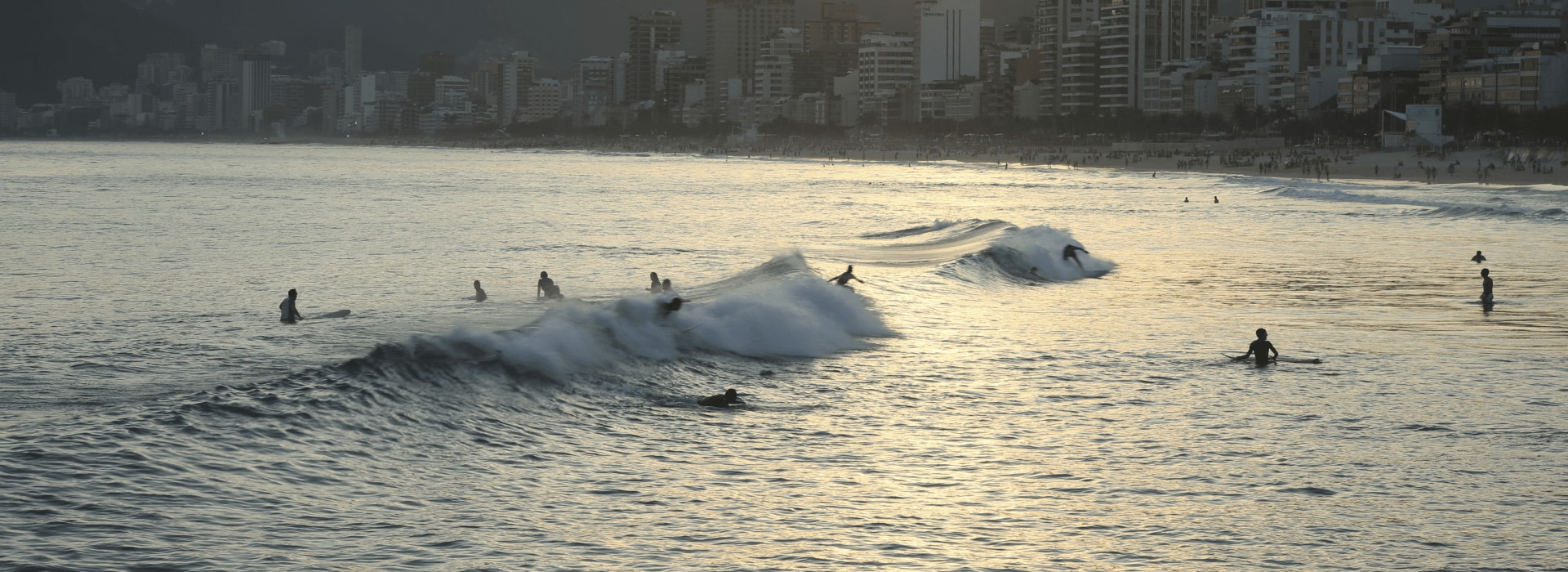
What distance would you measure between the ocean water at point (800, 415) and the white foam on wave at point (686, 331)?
0.09 meters

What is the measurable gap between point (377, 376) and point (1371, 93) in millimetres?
143099

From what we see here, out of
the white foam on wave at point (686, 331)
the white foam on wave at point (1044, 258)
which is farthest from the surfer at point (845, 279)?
the white foam on wave at point (1044, 258)

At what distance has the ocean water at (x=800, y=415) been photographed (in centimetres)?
1091

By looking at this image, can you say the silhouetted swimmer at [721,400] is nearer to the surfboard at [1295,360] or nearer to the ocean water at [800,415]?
the ocean water at [800,415]

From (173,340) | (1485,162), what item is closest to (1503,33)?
(1485,162)

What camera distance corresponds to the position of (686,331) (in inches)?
842

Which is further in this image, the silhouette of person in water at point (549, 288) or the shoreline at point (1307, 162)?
the shoreline at point (1307, 162)

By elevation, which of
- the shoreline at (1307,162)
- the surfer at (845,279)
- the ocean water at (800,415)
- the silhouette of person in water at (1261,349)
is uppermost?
the shoreline at (1307,162)

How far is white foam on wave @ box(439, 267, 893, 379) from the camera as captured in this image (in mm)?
18750

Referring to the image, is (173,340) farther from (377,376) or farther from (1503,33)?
(1503,33)

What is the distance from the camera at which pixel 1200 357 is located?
20.0 m

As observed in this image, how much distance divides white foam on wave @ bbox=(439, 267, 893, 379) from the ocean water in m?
0.09

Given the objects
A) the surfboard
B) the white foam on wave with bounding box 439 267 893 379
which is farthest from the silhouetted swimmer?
the surfboard

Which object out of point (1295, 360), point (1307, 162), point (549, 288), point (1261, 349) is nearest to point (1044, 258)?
point (549, 288)
